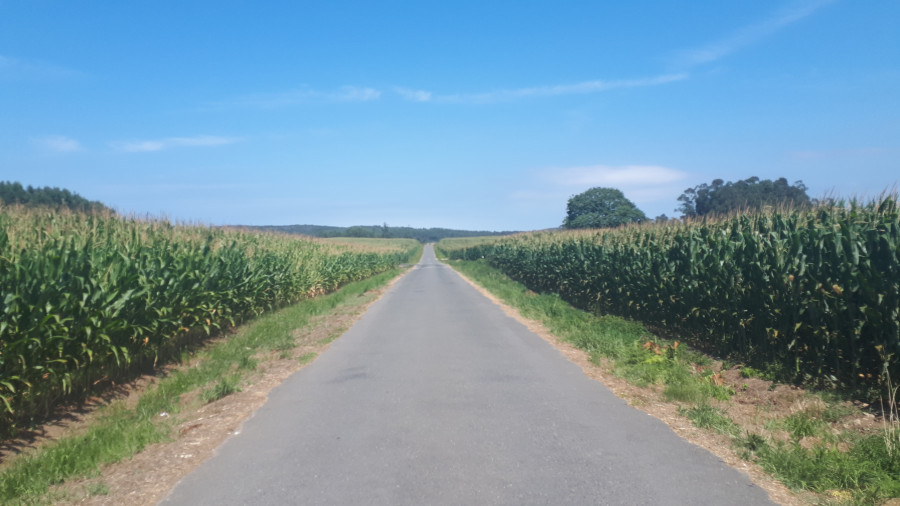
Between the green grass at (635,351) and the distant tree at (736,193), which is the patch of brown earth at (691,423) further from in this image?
the distant tree at (736,193)

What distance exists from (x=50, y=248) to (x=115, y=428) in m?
2.76

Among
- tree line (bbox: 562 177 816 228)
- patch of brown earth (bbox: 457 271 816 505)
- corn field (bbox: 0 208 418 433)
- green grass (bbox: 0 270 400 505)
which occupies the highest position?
tree line (bbox: 562 177 816 228)

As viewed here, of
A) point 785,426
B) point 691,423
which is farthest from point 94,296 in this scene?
point 785,426

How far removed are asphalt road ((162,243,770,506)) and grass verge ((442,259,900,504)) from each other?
0.55 metres

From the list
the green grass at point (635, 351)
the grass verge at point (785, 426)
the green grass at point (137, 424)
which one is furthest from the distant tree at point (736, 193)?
the green grass at point (137, 424)

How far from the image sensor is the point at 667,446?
17.4 feet

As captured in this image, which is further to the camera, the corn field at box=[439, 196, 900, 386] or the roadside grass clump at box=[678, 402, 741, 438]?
the corn field at box=[439, 196, 900, 386]

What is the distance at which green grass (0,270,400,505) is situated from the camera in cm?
486

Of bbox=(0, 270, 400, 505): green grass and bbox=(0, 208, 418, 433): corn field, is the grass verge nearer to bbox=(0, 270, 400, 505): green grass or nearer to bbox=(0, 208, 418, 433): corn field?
bbox=(0, 270, 400, 505): green grass

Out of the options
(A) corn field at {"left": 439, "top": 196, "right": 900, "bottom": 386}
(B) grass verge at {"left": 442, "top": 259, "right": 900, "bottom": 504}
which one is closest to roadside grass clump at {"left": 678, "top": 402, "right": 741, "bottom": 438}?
(B) grass verge at {"left": 442, "top": 259, "right": 900, "bottom": 504}

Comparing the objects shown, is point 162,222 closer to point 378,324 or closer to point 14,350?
point 378,324

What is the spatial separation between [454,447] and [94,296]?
17.2 ft

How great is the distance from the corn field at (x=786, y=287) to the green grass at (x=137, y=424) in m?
7.66

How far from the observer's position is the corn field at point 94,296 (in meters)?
6.11
